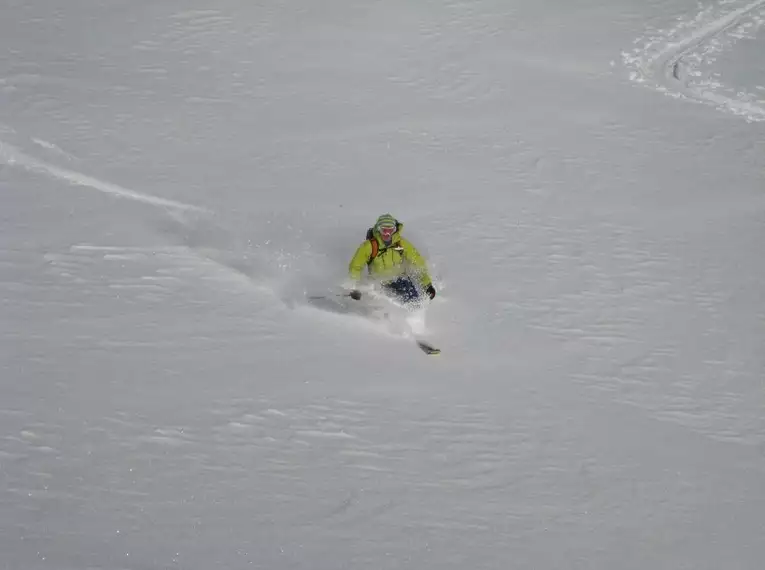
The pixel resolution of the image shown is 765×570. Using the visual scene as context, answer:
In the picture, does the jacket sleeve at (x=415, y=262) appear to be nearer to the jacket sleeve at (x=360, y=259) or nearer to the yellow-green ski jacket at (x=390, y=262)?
the yellow-green ski jacket at (x=390, y=262)

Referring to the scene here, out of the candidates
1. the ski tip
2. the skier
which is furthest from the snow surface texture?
the skier

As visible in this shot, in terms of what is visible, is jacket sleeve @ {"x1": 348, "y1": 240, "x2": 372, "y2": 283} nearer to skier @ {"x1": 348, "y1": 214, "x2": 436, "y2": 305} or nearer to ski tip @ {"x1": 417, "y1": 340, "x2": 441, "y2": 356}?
skier @ {"x1": 348, "y1": 214, "x2": 436, "y2": 305}

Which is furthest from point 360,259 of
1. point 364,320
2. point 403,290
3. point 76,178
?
point 76,178

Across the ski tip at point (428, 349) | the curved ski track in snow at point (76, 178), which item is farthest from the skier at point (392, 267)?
the curved ski track in snow at point (76, 178)

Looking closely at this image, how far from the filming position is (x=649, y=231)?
504 inches

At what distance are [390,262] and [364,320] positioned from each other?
74 cm

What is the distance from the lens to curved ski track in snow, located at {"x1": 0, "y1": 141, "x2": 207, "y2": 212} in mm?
12875

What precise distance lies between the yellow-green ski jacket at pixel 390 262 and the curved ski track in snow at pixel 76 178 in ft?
11.8

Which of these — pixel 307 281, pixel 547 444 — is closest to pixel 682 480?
pixel 547 444

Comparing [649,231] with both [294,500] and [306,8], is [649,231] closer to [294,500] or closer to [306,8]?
[294,500]

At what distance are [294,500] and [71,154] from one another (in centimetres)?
844

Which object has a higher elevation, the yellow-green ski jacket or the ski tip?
the yellow-green ski jacket

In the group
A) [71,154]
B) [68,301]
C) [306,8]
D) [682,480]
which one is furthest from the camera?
[306,8]

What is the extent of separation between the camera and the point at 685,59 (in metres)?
18.0
